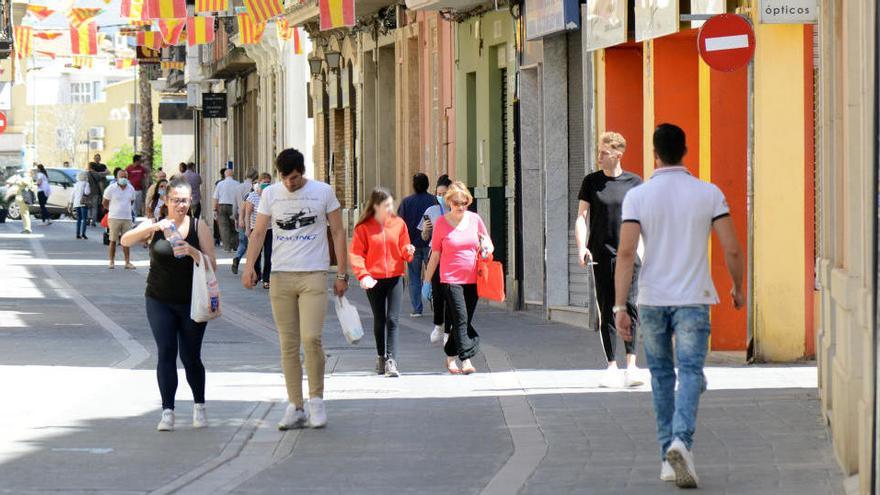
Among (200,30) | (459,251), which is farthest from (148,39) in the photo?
(459,251)

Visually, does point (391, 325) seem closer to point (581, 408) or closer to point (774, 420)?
point (581, 408)

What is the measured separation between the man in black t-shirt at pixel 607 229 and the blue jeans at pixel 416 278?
8.73m

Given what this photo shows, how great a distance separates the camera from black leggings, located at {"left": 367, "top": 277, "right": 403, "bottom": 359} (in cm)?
1611

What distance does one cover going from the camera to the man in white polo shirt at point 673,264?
989 centimetres

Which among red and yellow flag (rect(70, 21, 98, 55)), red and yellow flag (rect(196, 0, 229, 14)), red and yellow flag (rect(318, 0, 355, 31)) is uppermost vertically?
red and yellow flag (rect(70, 21, 98, 55))

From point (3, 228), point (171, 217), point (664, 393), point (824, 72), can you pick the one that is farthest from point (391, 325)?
point (3, 228)

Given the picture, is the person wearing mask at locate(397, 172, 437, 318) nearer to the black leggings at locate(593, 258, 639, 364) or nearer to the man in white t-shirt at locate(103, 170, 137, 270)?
the black leggings at locate(593, 258, 639, 364)

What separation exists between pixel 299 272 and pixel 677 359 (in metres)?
3.48

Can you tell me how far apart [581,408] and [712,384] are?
183 cm

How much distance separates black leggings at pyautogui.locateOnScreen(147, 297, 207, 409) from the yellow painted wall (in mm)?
5522

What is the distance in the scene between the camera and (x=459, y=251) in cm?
1636

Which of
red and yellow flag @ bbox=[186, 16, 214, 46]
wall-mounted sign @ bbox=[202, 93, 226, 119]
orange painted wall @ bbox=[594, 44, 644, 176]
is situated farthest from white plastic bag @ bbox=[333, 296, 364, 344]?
wall-mounted sign @ bbox=[202, 93, 226, 119]

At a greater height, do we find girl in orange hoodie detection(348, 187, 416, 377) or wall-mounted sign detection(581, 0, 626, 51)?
wall-mounted sign detection(581, 0, 626, 51)

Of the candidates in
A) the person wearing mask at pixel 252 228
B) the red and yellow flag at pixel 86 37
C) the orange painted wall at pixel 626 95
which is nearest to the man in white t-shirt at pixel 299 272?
the orange painted wall at pixel 626 95
